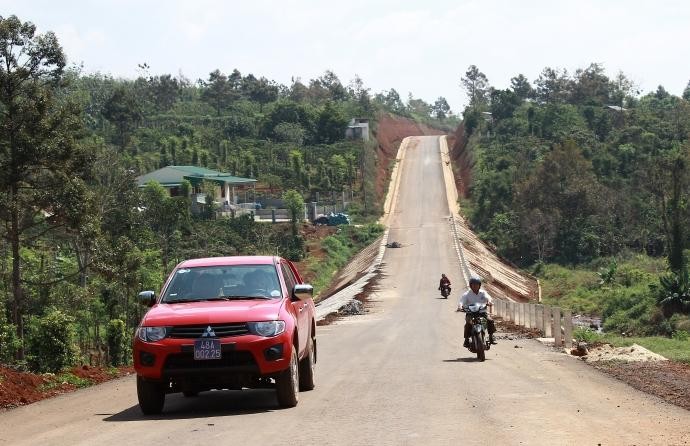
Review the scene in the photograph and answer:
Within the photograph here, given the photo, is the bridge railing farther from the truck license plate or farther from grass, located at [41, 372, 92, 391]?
the truck license plate

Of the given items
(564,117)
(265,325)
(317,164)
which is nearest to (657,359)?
(265,325)

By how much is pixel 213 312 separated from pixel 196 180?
86130mm

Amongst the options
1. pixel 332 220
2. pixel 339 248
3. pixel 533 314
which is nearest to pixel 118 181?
pixel 339 248

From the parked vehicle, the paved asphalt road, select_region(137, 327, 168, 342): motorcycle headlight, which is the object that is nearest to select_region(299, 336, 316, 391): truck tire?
the paved asphalt road

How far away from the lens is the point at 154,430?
1059 centimetres

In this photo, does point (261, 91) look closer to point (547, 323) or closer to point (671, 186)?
point (671, 186)

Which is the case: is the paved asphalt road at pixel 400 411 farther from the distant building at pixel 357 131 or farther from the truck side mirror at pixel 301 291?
the distant building at pixel 357 131

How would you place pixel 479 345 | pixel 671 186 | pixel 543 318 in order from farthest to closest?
1. pixel 671 186
2. pixel 543 318
3. pixel 479 345

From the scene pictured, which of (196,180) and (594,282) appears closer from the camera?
(594,282)

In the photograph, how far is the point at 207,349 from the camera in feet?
37.9

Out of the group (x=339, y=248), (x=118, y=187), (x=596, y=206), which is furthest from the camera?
(x=596, y=206)

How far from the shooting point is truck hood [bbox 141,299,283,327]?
1168cm

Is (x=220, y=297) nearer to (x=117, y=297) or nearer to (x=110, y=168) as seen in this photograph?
(x=117, y=297)

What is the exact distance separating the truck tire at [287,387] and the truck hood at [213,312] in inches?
24.3
